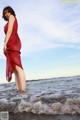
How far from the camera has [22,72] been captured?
7.61 meters

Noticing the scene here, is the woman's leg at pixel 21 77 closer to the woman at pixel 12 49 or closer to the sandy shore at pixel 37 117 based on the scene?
the woman at pixel 12 49

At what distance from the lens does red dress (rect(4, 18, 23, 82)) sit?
7656 millimetres

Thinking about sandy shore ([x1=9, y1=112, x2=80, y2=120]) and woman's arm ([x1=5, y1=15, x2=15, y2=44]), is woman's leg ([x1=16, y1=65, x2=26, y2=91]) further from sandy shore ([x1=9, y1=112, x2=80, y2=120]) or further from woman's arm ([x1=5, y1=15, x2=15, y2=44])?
sandy shore ([x1=9, y1=112, x2=80, y2=120])

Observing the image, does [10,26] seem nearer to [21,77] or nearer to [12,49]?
[12,49]

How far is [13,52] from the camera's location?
7668 millimetres

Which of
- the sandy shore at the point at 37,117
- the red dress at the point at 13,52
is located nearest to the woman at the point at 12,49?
the red dress at the point at 13,52

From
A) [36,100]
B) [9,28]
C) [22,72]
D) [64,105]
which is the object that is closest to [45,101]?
[36,100]

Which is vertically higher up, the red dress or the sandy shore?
the red dress

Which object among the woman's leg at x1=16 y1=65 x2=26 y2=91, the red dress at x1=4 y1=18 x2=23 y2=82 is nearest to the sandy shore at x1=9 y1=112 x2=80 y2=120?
the woman's leg at x1=16 y1=65 x2=26 y2=91

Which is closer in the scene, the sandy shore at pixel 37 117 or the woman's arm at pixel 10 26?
the sandy shore at pixel 37 117

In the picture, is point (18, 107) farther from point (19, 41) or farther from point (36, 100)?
point (19, 41)

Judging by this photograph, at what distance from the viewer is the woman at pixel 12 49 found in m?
7.63

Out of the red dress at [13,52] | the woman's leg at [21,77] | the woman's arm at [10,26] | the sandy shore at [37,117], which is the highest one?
the woman's arm at [10,26]

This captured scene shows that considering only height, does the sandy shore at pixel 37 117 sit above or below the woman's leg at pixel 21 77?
below
